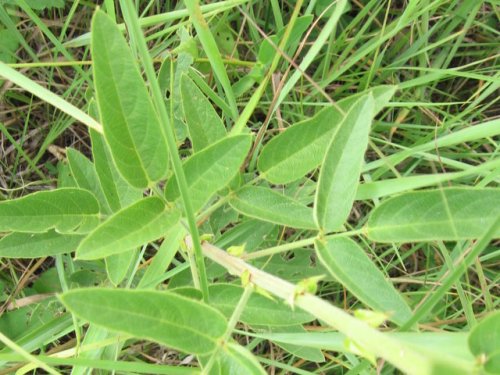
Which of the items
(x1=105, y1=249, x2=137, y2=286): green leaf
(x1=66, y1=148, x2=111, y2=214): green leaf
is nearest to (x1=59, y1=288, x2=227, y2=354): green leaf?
(x1=105, y1=249, x2=137, y2=286): green leaf

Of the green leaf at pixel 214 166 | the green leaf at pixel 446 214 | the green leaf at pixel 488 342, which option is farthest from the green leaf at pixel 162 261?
the green leaf at pixel 488 342

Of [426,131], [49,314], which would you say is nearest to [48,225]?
[49,314]

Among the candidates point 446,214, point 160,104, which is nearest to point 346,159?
point 446,214

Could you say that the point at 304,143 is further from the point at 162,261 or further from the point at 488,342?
the point at 488,342

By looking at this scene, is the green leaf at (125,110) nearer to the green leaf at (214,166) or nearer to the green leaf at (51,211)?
the green leaf at (214,166)

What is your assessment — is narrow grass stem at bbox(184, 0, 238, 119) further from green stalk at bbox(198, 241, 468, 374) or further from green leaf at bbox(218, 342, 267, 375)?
green leaf at bbox(218, 342, 267, 375)

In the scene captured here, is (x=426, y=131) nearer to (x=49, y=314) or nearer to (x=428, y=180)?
(x=428, y=180)
